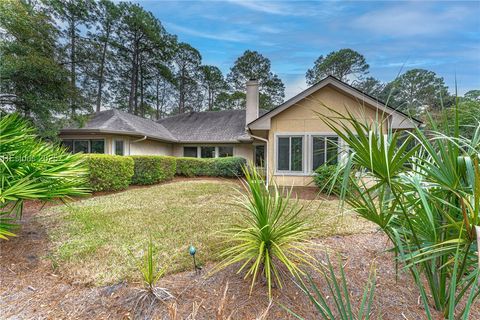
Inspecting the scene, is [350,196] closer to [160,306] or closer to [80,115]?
[160,306]

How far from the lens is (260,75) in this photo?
1233 inches

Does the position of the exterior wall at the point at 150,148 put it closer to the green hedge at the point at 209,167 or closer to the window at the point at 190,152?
the window at the point at 190,152

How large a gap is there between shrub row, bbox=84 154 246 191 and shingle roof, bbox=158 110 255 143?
112 inches

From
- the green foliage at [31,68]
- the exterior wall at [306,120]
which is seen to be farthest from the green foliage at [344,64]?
the green foliage at [31,68]

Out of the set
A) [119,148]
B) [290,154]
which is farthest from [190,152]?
[290,154]

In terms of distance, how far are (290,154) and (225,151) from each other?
795 cm

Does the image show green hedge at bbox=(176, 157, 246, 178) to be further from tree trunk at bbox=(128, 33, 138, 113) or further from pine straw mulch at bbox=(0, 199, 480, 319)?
tree trunk at bbox=(128, 33, 138, 113)

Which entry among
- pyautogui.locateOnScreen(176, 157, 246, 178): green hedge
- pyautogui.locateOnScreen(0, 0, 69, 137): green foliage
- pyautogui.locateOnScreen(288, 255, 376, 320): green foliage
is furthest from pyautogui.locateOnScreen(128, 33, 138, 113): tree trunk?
pyautogui.locateOnScreen(288, 255, 376, 320): green foliage

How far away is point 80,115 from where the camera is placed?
37.0 ft

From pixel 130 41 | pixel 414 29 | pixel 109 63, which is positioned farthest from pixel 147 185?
pixel 130 41

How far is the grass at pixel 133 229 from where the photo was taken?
3373 millimetres

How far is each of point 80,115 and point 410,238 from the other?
1366 centimetres

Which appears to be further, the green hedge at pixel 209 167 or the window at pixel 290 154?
the green hedge at pixel 209 167

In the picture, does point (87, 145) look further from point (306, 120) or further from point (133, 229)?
point (306, 120)
